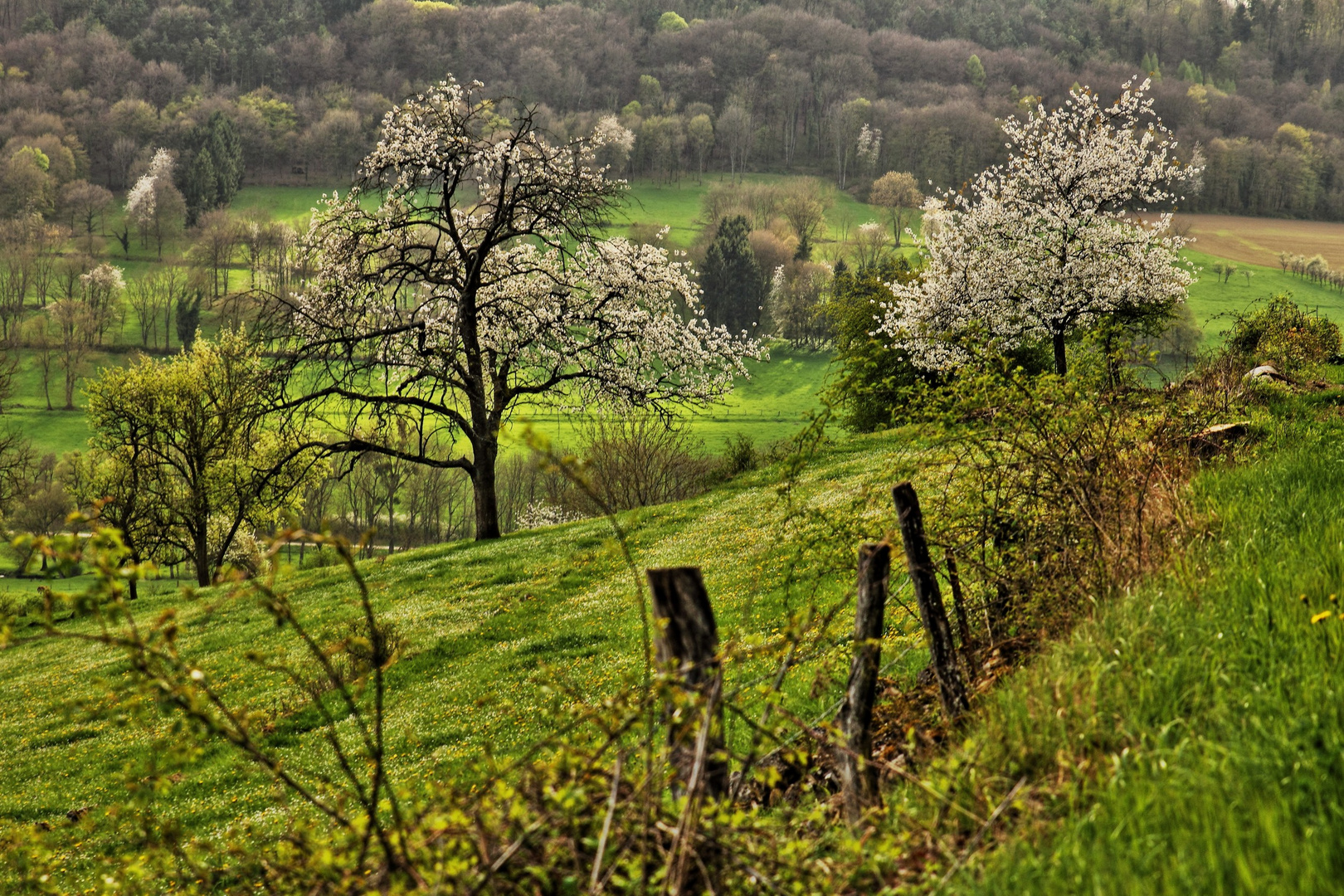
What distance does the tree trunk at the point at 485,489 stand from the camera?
27.3 m

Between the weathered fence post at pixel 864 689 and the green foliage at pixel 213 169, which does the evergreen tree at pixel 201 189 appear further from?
the weathered fence post at pixel 864 689

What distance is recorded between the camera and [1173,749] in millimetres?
3232

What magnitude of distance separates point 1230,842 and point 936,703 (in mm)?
3256

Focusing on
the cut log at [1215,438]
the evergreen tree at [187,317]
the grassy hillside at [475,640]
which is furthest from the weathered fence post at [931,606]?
the evergreen tree at [187,317]

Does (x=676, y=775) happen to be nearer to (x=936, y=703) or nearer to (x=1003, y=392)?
(x=936, y=703)

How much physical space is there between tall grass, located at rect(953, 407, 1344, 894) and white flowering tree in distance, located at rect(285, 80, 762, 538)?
22036 millimetres

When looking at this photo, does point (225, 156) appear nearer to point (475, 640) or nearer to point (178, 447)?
point (178, 447)

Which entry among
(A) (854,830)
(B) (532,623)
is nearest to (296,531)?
(A) (854,830)

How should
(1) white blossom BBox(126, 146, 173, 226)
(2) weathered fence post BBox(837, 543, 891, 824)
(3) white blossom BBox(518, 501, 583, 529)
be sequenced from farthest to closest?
(1) white blossom BBox(126, 146, 173, 226)
(3) white blossom BBox(518, 501, 583, 529)
(2) weathered fence post BBox(837, 543, 891, 824)

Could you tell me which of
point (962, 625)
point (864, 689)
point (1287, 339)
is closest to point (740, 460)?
point (1287, 339)

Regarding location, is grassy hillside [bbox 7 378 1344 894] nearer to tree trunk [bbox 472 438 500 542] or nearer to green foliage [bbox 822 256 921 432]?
tree trunk [bbox 472 438 500 542]

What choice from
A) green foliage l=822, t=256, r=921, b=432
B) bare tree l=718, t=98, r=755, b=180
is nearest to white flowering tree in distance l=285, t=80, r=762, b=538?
green foliage l=822, t=256, r=921, b=432

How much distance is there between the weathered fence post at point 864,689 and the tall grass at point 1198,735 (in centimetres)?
62

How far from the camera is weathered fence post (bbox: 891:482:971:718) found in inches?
195
